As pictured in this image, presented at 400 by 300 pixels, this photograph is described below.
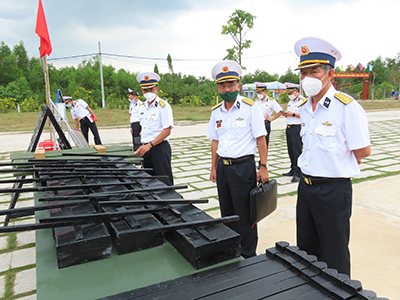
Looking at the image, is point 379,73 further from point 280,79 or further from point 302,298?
point 302,298

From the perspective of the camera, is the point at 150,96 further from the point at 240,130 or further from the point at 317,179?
the point at 317,179

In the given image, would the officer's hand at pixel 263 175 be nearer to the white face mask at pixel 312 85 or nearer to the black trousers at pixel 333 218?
the black trousers at pixel 333 218

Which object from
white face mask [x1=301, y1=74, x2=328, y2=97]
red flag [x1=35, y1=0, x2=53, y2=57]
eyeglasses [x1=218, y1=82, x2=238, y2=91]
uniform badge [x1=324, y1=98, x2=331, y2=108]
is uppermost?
red flag [x1=35, y1=0, x2=53, y2=57]

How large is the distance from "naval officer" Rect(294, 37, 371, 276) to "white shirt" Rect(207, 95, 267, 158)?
2.10ft

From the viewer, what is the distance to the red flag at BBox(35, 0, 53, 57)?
4230 millimetres

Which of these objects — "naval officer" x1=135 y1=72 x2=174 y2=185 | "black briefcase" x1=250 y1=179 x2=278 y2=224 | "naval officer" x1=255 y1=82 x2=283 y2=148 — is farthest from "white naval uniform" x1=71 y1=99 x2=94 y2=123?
"black briefcase" x1=250 y1=179 x2=278 y2=224

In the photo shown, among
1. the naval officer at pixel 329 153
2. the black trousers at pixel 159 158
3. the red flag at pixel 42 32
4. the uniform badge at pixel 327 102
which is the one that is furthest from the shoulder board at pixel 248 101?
the red flag at pixel 42 32

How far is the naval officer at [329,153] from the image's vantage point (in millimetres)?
1660

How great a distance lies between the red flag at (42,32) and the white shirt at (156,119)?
7.18 feet

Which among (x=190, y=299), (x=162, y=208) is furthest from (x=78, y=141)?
(x=190, y=299)

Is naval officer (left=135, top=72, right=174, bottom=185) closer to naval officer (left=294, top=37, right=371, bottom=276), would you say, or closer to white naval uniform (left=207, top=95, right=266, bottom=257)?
white naval uniform (left=207, top=95, right=266, bottom=257)

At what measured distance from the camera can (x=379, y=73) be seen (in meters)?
41.8

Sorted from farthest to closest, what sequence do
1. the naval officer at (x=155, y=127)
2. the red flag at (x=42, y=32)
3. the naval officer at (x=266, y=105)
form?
the naval officer at (x=266, y=105) → the red flag at (x=42, y=32) → the naval officer at (x=155, y=127)

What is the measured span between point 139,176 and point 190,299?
1.16m
